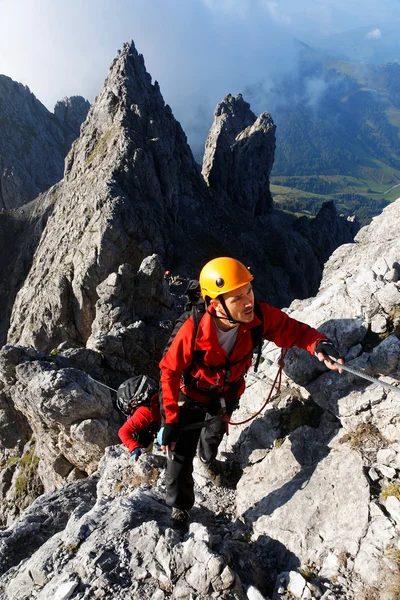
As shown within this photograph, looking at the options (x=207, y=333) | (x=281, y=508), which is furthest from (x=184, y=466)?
(x=207, y=333)

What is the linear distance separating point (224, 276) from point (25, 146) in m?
193

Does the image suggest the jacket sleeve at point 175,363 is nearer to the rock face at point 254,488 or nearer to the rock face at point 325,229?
the rock face at point 254,488

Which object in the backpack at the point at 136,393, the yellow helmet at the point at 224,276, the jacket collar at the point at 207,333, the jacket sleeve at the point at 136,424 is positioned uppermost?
the yellow helmet at the point at 224,276

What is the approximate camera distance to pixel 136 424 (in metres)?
9.75

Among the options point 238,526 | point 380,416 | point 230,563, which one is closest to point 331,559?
point 230,563

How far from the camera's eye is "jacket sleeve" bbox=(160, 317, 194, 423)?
23.3 feet

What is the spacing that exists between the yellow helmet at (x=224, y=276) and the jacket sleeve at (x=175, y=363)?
2.76 feet

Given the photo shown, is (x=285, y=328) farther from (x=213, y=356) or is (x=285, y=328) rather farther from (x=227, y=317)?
(x=213, y=356)

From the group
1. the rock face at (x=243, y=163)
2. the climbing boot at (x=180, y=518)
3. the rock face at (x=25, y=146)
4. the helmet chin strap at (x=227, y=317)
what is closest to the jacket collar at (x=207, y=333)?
the helmet chin strap at (x=227, y=317)

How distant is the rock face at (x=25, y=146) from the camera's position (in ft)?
482

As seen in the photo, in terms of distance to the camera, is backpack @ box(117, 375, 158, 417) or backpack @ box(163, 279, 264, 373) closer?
backpack @ box(163, 279, 264, 373)

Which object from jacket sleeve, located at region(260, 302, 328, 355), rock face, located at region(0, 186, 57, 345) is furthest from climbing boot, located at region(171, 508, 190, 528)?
rock face, located at region(0, 186, 57, 345)

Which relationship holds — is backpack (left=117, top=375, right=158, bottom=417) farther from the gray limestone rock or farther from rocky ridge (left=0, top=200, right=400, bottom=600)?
the gray limestone rock

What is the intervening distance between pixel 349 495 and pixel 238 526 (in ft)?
8.16
